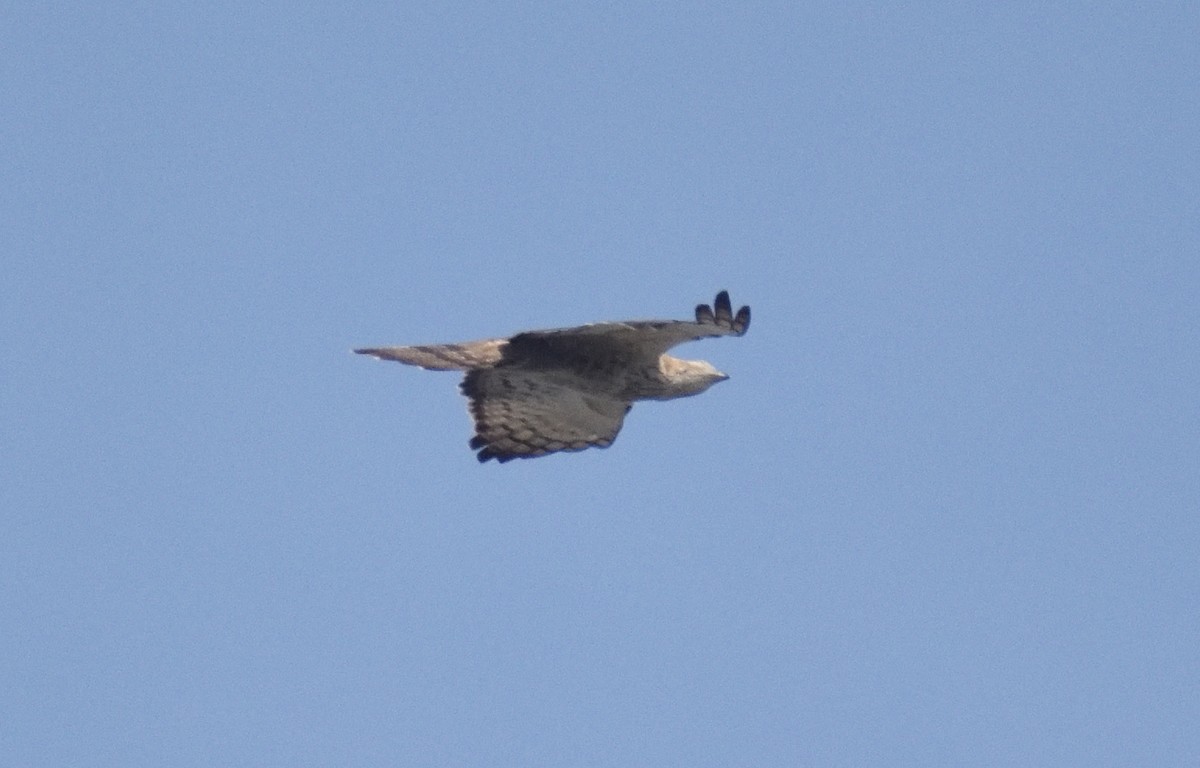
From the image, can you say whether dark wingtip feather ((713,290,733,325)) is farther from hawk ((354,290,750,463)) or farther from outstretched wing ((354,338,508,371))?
outstretched wing ((354,338,508,371))

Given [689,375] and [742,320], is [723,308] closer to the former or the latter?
[742,320]

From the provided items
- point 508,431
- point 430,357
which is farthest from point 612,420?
point 430,357

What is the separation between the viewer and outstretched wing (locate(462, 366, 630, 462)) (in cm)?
1305

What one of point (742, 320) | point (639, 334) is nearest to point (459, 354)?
point (639, 334)

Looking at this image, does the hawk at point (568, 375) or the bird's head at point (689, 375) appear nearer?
the hawk at point (568, 375)

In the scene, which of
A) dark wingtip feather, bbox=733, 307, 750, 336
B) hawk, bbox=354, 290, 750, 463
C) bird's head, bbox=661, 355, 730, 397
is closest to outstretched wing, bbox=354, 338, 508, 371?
hawk, bbox=354, 290, 750, 463

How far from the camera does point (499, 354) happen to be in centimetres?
1276

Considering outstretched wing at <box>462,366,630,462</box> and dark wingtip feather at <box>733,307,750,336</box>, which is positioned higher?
dark wingtip feather at <box>733,307,750,336</box>

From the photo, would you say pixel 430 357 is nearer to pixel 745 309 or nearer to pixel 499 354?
pixel 499 354

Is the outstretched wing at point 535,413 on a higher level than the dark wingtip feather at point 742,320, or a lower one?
lower

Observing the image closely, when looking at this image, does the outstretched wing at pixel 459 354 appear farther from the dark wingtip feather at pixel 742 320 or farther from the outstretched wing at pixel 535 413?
the dark wingtip feather at pixel 742 320

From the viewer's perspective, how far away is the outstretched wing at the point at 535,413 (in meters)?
Result: 13.0

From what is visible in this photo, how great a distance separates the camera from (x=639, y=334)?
1234 centimetres

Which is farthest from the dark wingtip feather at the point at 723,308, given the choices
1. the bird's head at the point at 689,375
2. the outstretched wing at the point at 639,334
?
the bird's head at the point at 689,375
